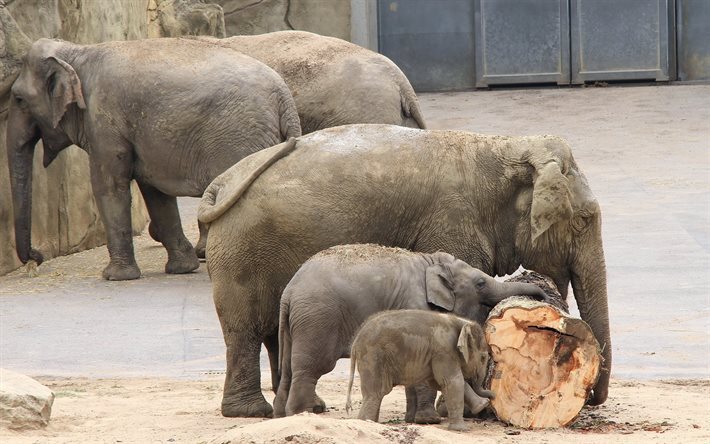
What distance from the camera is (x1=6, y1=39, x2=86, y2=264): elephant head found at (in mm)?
12031

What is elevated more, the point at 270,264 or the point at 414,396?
the point at 270,264

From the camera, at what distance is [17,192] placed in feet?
39.9

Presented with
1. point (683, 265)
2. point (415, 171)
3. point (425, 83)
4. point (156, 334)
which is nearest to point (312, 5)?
point (425, 83)

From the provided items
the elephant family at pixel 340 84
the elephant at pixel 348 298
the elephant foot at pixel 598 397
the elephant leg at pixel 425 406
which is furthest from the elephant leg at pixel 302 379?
the elephant family at pixel 340 84

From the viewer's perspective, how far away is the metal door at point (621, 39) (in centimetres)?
2062

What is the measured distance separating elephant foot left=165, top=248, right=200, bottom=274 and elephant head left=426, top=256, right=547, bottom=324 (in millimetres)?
5305

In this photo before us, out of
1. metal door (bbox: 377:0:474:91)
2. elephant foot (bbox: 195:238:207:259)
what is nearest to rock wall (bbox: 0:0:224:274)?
elephant foot (bbox: 195:238:207:259)

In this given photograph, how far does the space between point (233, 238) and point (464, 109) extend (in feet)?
39.9

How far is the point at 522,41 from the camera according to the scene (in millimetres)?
20844

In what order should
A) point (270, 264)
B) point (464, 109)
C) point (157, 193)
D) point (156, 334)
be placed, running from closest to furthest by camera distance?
1. point (270, 264)
2. point (156, 334)
3. point (157, 193)
4. point (464, 109)

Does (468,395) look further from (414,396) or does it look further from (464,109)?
(464,109)

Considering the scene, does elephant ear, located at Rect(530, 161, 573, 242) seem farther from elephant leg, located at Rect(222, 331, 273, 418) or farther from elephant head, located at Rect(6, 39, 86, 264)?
elephant head, located at Rect(6, 39, 86, 264)

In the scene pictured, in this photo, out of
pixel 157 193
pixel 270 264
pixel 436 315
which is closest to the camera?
pixel 436 315

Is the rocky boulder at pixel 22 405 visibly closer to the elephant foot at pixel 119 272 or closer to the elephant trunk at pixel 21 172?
the elephant foot at pixel 119 272
